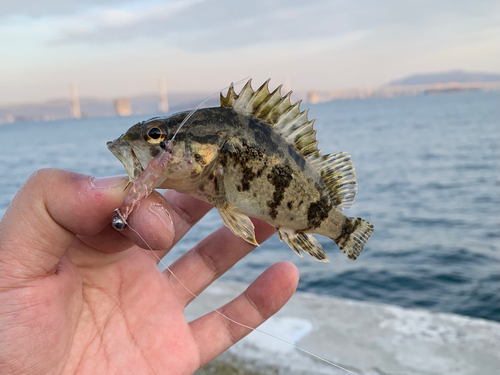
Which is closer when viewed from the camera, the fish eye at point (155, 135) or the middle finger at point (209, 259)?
the fish eye at point (155, 135)

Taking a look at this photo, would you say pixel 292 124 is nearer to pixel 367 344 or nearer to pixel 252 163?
A: pixel 252 163

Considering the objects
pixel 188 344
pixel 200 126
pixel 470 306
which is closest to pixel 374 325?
pixel 188 344

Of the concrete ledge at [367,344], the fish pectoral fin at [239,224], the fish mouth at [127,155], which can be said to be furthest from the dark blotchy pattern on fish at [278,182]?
the concrete ledge at [367,344]

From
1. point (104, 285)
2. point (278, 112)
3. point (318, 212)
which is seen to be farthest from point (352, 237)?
point (104, 285)

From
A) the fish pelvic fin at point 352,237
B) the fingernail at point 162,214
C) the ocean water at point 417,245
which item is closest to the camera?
the fingernail at point 162,214

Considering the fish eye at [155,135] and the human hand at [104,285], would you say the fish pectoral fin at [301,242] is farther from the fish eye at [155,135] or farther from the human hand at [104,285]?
the fish eye at [155,135]

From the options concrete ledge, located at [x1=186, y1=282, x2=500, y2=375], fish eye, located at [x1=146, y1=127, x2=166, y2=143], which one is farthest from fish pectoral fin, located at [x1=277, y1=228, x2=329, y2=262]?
concrete ledge, located at [x1=186, y1=282, x2=500, y2=375]

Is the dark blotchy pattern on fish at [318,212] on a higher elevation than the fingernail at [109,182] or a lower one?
lower

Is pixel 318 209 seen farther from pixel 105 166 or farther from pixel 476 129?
pixel 476 129
